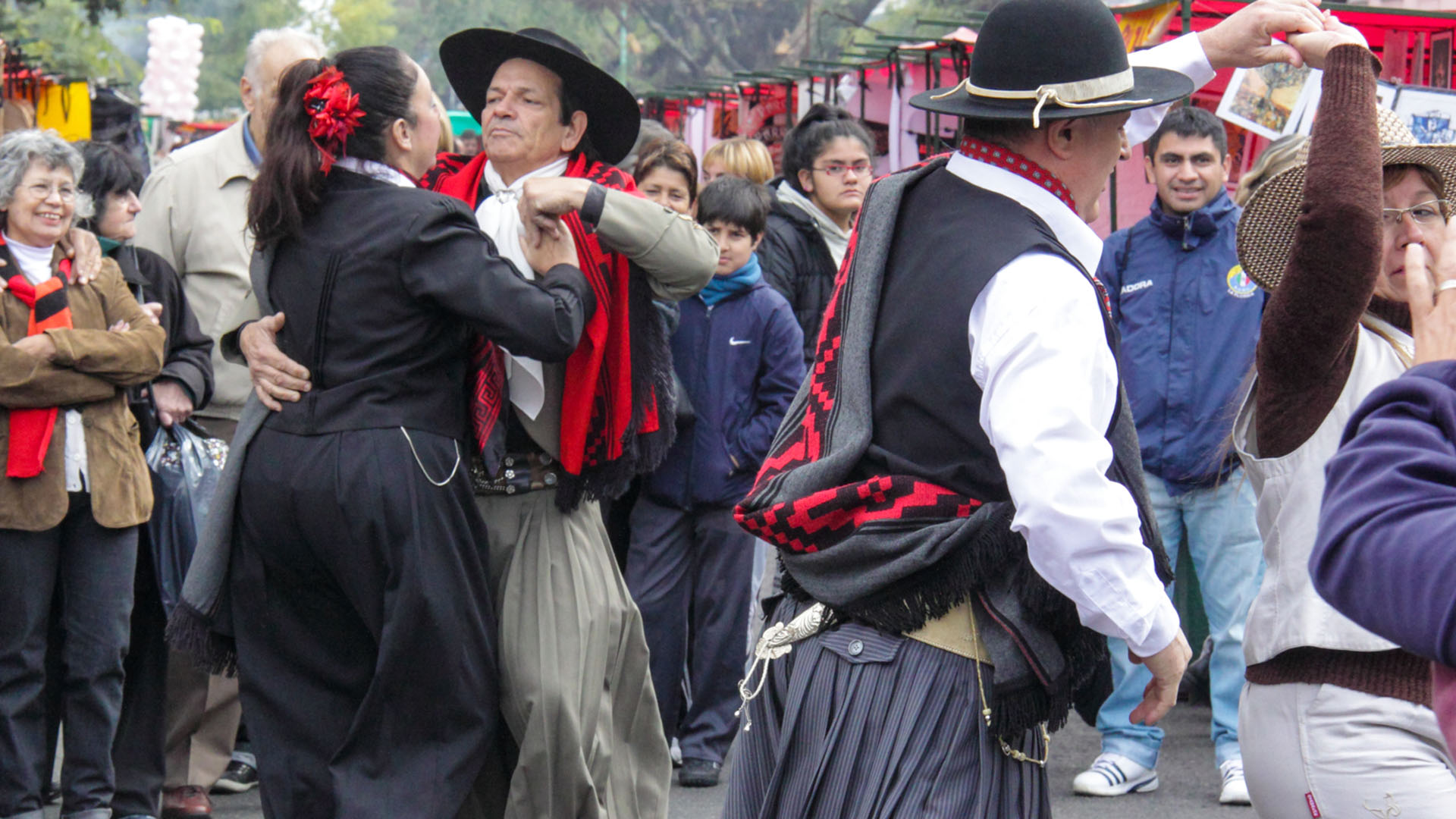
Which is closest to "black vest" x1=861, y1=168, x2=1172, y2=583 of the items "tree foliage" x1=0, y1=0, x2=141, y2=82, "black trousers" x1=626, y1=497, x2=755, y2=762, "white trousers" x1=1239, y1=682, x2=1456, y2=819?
"white trousers" x1=1239, y1=682, x2=1456, y2=819

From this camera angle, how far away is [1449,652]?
1.38 metres

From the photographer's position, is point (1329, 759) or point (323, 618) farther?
point (323, 618)

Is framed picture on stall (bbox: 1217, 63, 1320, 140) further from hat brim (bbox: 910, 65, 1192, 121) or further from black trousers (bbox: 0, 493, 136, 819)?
black trousers (bbox: 0, 493, 136, 819)

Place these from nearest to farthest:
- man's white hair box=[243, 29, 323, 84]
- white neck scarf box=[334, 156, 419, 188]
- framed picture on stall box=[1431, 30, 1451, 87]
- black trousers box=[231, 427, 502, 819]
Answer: black trousers box=[231, 427, 502, 819], white neck scarf box=[334, 156, 419, 188], man's white hair box=[243, 29, 323, 84], framed picture on stall box=[1431, 30, 1451, 87]

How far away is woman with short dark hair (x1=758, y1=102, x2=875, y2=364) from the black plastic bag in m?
2.28

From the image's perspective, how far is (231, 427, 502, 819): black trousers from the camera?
11.4ft

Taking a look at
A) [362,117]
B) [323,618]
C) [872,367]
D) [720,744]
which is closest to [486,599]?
[323,618]

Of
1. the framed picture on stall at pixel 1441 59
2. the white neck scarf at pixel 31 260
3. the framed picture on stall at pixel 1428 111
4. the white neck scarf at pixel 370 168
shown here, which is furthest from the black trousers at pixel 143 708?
the framed picture on stall at pixel 1441 59

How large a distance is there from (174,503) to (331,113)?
70.8 inches

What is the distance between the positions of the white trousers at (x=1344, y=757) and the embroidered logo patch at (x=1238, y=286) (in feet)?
10.1

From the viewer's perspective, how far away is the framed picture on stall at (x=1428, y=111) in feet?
19.3

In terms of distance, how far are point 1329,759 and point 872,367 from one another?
0.95m

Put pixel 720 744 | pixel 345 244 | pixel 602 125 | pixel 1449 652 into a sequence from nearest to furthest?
pixel 1449 652 → pixel 345 244 → pixel 602 125 → pixel 720 744

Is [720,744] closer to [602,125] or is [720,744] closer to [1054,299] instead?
[602,125]
